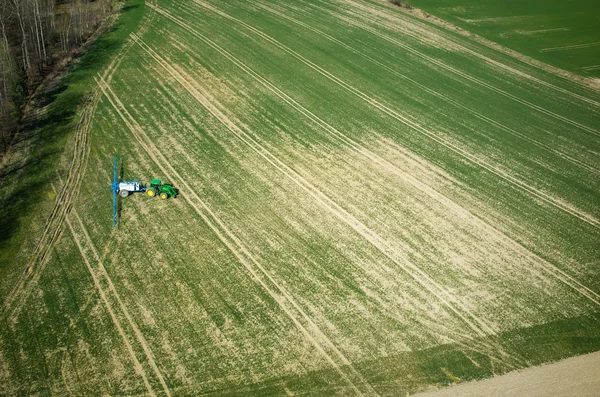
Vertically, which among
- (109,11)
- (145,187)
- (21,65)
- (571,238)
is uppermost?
(109,11)

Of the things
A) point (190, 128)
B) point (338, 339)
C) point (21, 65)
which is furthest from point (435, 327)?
point (21, 65)

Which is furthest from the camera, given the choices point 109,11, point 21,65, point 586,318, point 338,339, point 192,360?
point 109,11

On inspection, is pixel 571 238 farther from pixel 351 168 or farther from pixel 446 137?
pixel 351 168

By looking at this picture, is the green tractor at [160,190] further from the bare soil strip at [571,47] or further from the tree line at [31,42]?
the bare soil strip at [571,47]

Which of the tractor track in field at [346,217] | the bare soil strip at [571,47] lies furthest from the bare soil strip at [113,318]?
the bare soil strip at [571,47]

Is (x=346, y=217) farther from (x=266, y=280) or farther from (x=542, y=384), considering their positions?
(x=542, y=384)

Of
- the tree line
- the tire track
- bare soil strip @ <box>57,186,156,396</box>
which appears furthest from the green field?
bare soil strip @ <box>57,186,156,396</box>

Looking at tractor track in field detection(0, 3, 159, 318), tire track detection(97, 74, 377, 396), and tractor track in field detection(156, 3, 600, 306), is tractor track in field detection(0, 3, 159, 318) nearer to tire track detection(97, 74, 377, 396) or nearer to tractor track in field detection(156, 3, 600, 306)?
tire track detection(97, 74, 377, 396)
